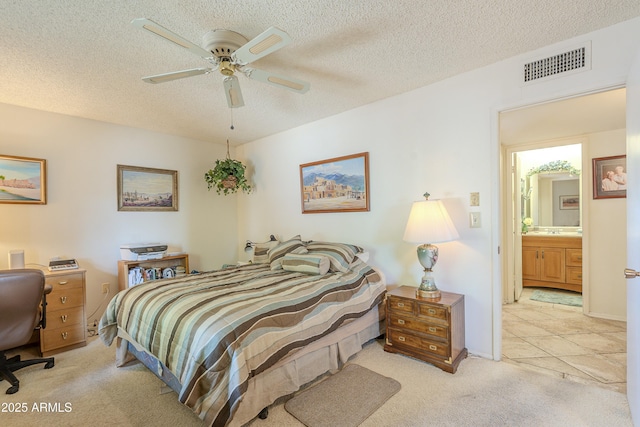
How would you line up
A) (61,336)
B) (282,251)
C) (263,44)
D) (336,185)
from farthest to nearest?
1. (336,185)
2. (282,251)
3. (61,336)
4. (263,44)

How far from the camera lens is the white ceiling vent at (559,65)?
2.02 m

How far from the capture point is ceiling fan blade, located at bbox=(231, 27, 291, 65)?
1.48 m

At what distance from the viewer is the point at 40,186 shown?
3035mm

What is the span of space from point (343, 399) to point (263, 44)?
7.39 feet

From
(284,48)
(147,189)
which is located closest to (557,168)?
(284,48)

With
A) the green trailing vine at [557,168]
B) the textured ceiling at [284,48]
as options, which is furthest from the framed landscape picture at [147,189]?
the green trailing vine at [557,168]

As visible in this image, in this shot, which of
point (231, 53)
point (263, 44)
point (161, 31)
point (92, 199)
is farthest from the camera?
point (92, 199)

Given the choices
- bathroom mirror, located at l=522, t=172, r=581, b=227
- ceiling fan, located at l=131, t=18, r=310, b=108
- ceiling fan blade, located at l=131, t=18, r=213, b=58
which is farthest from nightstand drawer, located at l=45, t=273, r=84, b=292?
bathroom mirror, located at l=522, t=172, r=581, b=227

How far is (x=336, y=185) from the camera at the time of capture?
351cm

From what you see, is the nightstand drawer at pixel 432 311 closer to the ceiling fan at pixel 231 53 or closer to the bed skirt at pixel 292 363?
the bed skirt at pixel 292 363

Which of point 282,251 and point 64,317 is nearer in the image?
point 64,317

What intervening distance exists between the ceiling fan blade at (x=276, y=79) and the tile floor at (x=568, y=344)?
9.11 ft

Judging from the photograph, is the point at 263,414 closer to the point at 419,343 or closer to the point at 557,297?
the point at 419,343

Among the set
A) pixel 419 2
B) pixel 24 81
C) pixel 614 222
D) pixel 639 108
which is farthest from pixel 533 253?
pixel 24 81
